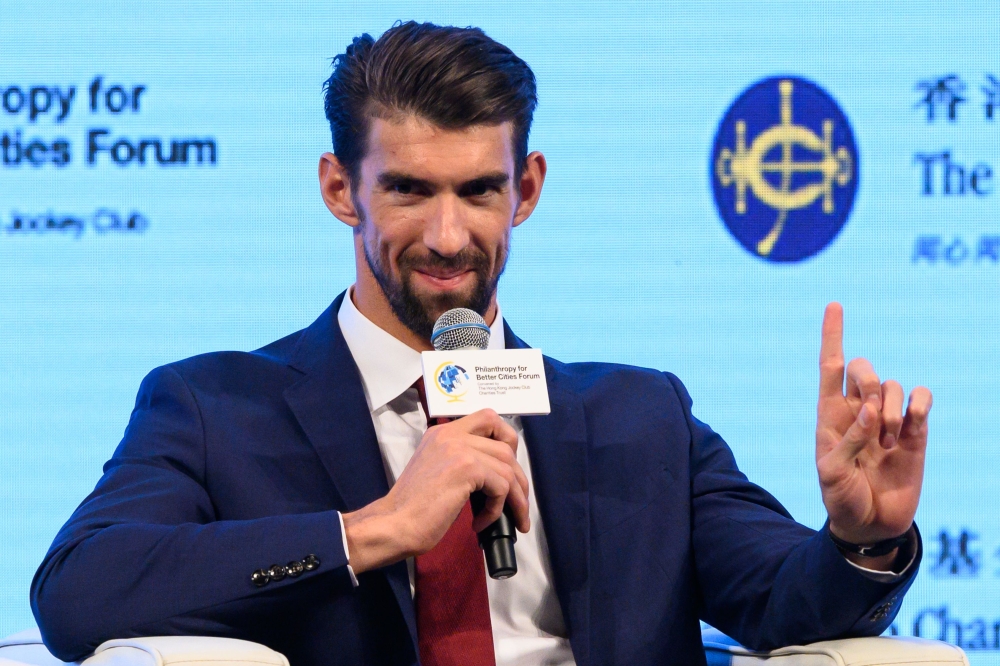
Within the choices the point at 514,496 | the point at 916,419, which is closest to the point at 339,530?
the point at 514,496

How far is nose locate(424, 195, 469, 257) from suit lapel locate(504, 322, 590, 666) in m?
0.40

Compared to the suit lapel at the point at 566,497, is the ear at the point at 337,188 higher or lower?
higher

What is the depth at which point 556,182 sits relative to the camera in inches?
139

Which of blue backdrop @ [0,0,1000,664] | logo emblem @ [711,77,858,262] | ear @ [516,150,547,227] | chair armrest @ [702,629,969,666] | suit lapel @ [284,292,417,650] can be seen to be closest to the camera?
chair armrest @ [702,629,969,666]

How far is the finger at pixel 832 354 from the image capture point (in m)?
2.13

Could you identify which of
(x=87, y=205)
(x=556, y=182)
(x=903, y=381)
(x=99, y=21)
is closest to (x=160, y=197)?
(x=87, y=205)

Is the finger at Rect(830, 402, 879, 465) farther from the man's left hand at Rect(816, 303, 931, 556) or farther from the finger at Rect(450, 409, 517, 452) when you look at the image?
the finger at Rect(450, 409, 517, 452)

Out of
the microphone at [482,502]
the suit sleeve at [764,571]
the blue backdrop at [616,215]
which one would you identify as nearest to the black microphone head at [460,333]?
the microphone at [482,502]

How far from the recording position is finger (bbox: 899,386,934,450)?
2078 mm

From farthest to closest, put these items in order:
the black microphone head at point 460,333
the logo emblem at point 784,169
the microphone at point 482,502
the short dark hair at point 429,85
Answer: the logo emblem at point 784,169
the short dark hair at point 429,85
the black microphone head at point 460,333
the microphone at point 482,502

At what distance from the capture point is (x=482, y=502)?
213 cm

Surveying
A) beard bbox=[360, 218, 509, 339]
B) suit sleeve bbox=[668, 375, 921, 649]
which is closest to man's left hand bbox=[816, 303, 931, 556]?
suit sleeve bbox=[668, 375, 921, 649]

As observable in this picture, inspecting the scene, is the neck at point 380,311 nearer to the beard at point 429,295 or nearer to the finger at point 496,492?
the beard at point 429,295

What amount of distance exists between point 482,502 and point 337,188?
95cm
